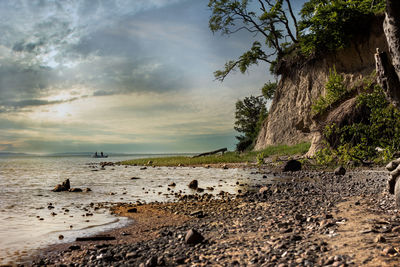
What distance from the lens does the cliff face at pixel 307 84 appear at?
88.9ft

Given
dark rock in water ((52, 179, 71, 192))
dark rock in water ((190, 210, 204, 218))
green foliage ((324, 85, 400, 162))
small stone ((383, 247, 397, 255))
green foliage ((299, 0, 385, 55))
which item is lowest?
dark rock in water ((190, 210, 204, 218))

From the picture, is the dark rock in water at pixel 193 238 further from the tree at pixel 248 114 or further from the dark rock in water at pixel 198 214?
the tree at pixel 248 114

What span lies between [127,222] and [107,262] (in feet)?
10.7

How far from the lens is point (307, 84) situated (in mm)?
32375

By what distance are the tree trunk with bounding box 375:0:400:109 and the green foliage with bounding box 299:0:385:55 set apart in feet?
81.1

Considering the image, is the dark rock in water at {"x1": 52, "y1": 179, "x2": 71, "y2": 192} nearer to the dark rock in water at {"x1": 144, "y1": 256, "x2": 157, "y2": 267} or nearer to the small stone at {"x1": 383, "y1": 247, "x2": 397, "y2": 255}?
the dark rock in water at {"x1": 144, "y1": 256, "x2": 157, "y2": 267}

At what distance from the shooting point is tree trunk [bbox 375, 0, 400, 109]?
214 inches

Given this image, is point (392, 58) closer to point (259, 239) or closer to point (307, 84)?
point (259, 239)

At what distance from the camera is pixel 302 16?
3481 cm

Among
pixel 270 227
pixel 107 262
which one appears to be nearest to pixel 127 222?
A: pixel 107 262

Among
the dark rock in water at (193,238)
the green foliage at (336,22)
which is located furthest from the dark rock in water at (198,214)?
the green foliage at (336,22)

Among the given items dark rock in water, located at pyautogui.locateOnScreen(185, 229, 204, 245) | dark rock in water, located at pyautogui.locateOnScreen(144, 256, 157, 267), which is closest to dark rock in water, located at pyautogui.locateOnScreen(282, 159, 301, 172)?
dark rock in water, located at pyautogui.locateOnScreen(185, 229, 204, 245)

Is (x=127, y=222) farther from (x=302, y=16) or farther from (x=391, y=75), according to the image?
(x=302, y=16)

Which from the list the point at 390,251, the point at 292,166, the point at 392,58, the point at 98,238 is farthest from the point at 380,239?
the point at 292,166
